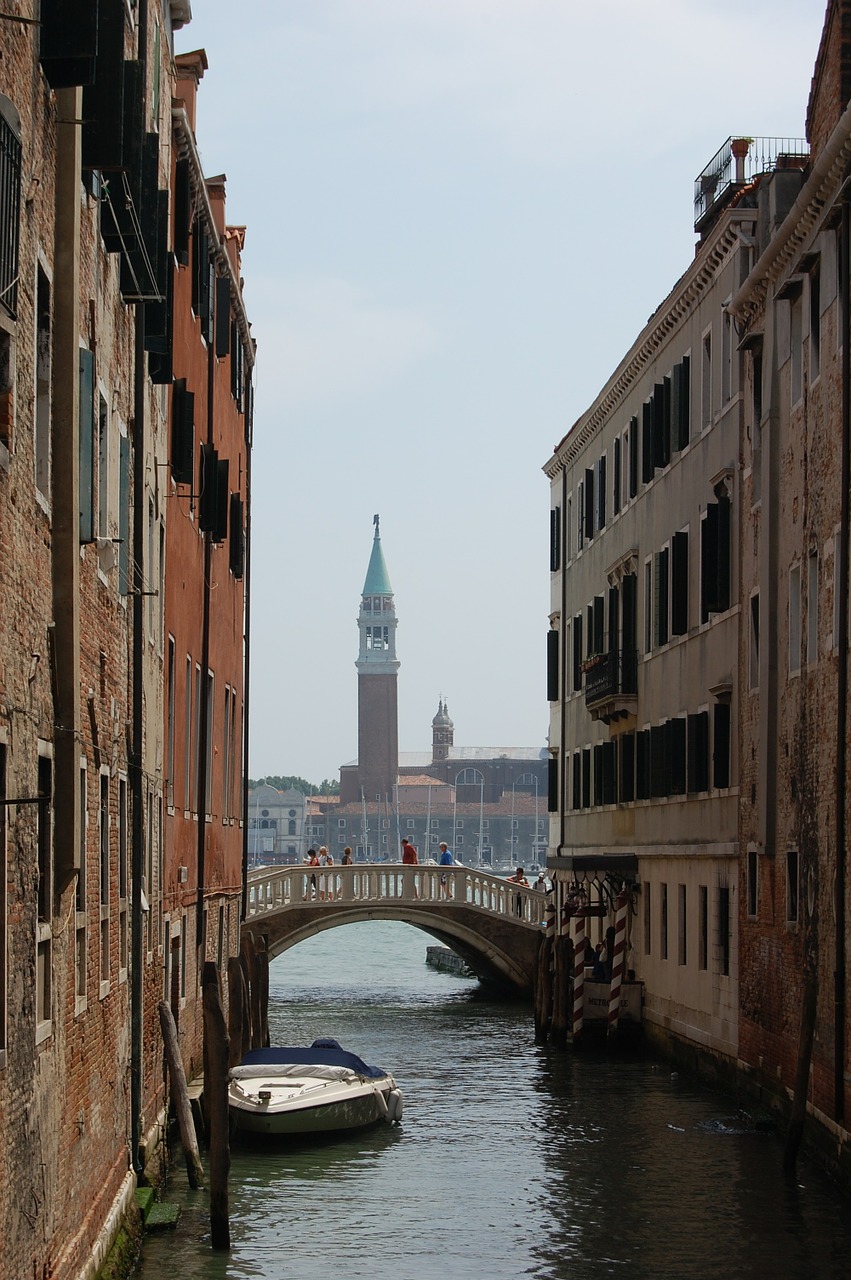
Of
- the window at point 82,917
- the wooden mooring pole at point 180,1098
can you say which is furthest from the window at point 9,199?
the wooden mooring pole at point 180,1098

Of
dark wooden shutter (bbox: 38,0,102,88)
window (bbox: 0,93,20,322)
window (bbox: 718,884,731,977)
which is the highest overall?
dark wooden shutter (bbox: 38,0,102,88)

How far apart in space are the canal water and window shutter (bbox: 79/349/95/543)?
5.60m

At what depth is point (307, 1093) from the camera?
813 inches

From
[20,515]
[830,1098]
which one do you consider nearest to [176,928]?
[830,1098]

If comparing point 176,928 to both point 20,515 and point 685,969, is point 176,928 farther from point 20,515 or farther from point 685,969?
point 20,515

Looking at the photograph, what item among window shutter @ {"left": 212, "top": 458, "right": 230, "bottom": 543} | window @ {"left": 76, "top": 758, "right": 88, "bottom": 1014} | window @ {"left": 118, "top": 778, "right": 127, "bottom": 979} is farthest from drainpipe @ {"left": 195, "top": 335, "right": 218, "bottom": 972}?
window @ {"left": 76, "top": 758, "right": 88, "bottom": 1014}

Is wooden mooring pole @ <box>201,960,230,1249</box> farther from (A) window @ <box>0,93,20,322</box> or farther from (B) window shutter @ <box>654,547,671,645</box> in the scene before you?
(B) window shutter @ <box>654,547,671,645</box>

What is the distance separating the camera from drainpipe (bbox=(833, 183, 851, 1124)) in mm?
16234

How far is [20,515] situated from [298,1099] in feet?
42.3

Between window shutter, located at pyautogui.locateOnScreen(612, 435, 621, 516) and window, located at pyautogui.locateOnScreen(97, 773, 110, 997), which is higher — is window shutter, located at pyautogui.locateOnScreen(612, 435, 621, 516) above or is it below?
above

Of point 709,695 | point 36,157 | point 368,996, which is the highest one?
point 36,157

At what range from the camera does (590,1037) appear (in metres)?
30.0

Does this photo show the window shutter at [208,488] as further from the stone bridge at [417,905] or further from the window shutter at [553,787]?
the window shutter at [553,787]

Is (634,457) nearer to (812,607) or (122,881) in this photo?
(812,607)
